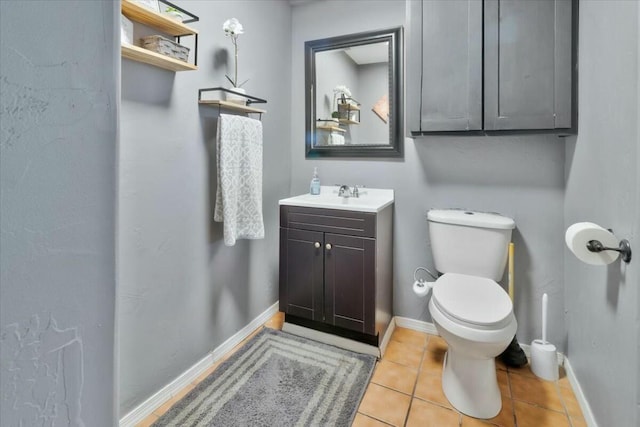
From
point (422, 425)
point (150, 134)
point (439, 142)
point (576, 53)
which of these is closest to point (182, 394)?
point (422, 425)

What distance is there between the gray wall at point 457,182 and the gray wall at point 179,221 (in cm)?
47

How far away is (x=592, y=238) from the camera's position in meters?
1.12

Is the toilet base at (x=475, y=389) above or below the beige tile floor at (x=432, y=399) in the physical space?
above

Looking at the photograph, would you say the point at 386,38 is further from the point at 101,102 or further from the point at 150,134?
the point at 101,102

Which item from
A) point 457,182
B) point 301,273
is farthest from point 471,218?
point 301,273

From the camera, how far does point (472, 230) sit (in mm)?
1892

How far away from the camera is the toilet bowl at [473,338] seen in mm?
1438

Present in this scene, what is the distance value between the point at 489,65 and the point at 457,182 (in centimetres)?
69

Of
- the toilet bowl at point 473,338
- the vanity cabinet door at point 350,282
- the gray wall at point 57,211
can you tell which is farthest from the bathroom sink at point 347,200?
the gray wall at point 57,211

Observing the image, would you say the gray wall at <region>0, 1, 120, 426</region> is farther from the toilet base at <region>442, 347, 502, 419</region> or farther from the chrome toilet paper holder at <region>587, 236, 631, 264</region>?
the toilet base at <region>442, 347, 502, 419</region>

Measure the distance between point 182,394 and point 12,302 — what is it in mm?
1638

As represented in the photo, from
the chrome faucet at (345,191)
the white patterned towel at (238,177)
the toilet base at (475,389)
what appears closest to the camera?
the toilet base at (475,389)

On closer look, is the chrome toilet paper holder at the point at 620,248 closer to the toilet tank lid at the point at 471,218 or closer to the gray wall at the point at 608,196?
the gray wall at the point at 608,196

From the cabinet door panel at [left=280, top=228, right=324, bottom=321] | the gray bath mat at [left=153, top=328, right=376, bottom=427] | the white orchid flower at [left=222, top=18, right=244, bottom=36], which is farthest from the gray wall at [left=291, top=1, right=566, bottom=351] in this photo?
the white orchid flower at [left=222, top=18, right=244, bottom=36]
